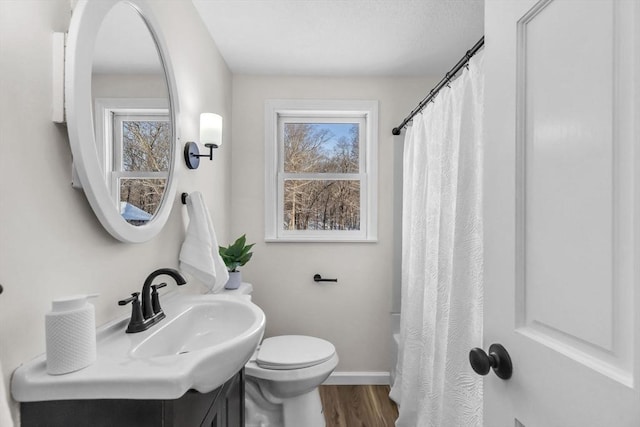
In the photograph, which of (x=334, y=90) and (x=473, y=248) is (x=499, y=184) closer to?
(x=473, y=248)

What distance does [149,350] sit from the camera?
874 millimetres

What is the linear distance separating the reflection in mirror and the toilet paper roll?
0.38m

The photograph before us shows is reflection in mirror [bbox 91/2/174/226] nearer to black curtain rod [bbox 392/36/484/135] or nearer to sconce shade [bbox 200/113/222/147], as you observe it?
sconce shade [bbox 200/113/222/147]

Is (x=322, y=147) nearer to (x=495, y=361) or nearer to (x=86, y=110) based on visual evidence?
(x=86, y=110)

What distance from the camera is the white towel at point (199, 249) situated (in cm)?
143

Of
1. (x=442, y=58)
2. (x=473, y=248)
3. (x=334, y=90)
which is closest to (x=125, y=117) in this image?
(x=473, y=248)

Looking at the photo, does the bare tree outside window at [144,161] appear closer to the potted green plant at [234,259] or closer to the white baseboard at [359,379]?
the potted green plant at [234,259]

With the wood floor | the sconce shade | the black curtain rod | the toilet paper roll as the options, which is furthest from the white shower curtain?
the toilet paper roll

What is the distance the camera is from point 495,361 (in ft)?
2.34

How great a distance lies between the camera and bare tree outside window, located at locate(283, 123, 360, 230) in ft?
8.38

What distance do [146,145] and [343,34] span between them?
134cm

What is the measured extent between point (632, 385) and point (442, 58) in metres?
2.22

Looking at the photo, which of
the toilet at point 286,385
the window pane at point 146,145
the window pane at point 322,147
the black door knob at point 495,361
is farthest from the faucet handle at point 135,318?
the window pane at point 322,147

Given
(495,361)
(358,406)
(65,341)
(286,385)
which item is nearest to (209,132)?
(65,341)
